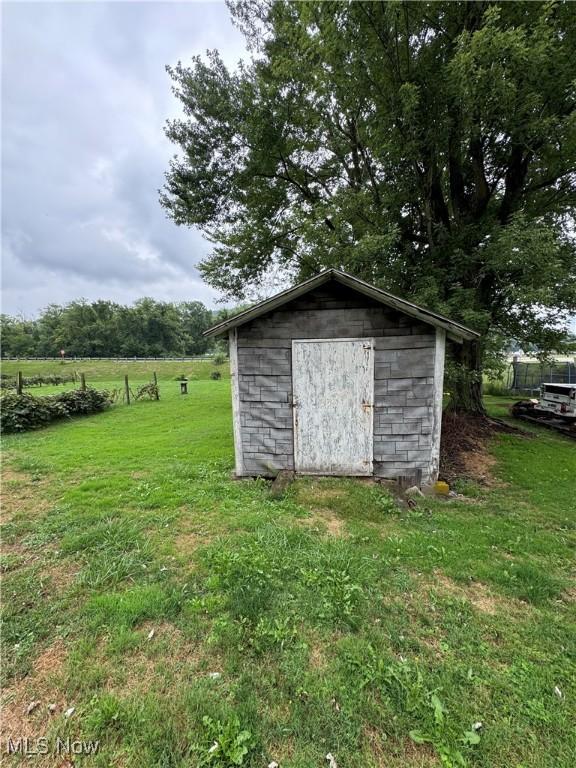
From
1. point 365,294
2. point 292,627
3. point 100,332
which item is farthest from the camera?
point 100,332

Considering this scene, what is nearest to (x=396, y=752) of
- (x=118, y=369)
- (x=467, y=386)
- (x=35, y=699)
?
(x=35, y=699)

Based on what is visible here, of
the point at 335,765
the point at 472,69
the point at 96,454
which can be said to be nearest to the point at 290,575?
the point at 335,765

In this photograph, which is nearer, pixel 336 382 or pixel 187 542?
pixel 187 542

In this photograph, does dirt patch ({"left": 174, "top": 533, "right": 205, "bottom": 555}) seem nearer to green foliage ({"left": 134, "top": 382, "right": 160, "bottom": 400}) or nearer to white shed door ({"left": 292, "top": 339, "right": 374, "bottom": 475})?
white shed door ({"left": 292, "top": 339, "right": 374, "bottom": 475})

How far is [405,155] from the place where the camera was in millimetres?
7109

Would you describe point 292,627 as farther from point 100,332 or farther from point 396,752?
point 100,332

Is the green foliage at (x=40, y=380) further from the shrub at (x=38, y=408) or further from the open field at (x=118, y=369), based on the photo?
the shrub at (x=38, y=408)

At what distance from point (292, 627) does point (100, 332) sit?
222 feet

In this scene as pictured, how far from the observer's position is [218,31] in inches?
355

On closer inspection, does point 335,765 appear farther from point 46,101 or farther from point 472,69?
point 46,101

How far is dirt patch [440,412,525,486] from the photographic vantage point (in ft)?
19.7

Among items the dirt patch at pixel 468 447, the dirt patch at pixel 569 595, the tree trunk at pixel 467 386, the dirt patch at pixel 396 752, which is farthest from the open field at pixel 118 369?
the dirt patch at pixel 396 752

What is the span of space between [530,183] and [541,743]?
39.2ft

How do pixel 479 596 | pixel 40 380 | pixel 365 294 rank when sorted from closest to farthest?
pixel 479 596 < pixel 365 294 < pixel 40 380
